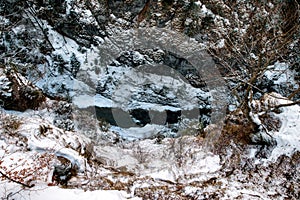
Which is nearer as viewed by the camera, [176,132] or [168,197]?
[168,197]

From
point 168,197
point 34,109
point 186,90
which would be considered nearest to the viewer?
point 168,197

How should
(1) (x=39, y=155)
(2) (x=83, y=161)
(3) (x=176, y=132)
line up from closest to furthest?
(1) (x=39, y=155) → (2) (x=83, y=161) → (3) (x=176, y=132)

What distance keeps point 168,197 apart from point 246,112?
9.45 feet

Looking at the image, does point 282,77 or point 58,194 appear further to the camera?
point 282,77

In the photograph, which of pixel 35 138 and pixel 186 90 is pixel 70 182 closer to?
pixel 35 138

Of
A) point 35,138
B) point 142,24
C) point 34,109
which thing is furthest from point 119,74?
point 35,138

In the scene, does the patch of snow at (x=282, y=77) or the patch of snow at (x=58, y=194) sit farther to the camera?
the patch of snow at (x=282, y=77)

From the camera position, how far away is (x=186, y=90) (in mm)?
11555

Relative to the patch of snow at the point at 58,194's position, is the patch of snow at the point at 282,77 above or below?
above

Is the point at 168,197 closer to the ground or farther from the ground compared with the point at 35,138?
closer to the ground

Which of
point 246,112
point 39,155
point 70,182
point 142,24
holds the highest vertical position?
point 142,24

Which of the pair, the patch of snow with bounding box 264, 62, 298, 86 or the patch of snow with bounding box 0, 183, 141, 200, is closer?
the patch of snow with bounding box 0, 183, 141, 200

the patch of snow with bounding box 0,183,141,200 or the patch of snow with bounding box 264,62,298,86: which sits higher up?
the patch of snow with bounding box 264,62,298,86

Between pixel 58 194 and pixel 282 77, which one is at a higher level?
pixel 282 77
